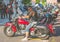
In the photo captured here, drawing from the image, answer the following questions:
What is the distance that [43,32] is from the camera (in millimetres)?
10406

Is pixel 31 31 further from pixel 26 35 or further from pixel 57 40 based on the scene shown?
pixel 57 40

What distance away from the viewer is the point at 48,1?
22.5 metres

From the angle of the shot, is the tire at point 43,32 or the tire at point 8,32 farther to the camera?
the tire at point 8,32

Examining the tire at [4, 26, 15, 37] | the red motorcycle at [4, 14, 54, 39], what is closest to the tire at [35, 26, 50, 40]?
the red motorcycle at [4, 14, 54, 39]

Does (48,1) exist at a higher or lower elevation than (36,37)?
higher

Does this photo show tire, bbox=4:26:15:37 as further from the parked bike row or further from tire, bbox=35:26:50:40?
tire, bbox=35:26:50:40

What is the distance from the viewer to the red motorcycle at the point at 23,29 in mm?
10352

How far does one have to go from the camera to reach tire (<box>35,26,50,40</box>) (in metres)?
10.3

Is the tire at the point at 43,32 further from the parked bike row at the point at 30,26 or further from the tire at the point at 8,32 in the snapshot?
the tire at the point at 8,32

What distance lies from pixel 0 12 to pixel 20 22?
8609 mm

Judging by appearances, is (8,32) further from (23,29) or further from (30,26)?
(30,26)

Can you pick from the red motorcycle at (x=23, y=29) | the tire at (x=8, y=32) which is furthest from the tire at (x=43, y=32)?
the tire at (x=8, y=32)

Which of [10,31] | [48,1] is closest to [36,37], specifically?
[10,31]

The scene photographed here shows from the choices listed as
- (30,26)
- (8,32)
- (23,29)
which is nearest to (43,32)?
(30,26)
